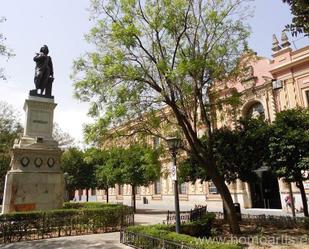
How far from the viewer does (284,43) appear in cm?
2733

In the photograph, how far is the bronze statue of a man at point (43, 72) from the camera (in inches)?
669

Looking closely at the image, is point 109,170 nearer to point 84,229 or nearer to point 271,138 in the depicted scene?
point 84,229

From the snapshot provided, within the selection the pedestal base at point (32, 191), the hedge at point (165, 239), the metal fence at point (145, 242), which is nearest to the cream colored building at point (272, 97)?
the pedestal base at point (32, 191)

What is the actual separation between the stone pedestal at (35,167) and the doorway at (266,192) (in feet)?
59.8

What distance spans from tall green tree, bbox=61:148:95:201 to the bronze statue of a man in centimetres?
1857

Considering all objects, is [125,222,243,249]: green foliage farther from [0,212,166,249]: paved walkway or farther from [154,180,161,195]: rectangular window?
[154,180,161,195]: rectangular window

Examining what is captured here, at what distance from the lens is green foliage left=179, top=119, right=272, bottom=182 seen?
14836mm

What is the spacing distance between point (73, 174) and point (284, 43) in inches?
1034

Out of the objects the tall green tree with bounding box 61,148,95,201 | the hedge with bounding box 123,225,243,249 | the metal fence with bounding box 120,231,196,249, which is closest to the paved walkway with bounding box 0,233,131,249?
the metal fence with bounding box 120,231,196,249

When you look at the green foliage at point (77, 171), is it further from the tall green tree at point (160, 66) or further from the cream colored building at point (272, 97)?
the tall green tree at point (160, 66)

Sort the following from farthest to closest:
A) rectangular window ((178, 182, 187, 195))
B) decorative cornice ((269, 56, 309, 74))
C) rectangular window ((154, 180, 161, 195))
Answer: rectangular window ((154, 180, 161, 195))
rectangular window ((178, 182, 187, 195))
decorative cornice ((269, 56, 309, 74))

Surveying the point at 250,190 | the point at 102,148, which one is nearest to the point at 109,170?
the point at 250,190

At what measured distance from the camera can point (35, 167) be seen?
15.1 metres

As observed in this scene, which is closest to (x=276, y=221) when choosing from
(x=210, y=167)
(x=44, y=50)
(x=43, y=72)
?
(x=210, y=167)
